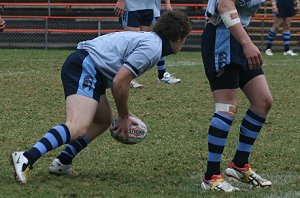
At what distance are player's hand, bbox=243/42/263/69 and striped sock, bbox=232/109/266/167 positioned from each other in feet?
1.77

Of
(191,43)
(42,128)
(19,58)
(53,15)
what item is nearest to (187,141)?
(42,128)

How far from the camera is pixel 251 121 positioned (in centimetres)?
541

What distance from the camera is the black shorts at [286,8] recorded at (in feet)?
57.3

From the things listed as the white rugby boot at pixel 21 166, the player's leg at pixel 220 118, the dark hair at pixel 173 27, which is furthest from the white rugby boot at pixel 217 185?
the white rugby boot at pixel 21 166

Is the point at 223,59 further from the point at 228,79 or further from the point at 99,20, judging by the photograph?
the point at 99,20

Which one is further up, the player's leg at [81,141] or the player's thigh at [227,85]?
the player's thigh at [227,85]

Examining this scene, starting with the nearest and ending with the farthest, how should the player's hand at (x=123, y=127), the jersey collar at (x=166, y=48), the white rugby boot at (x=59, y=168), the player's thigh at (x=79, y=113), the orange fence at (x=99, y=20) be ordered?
1. the player's thigh at (x=79, y=113)
2. the jersey collar at (x=166, y=48)
3. the player's hand at (x=123, y=127)
4. the white rugby boot at (x=59, y=168)
5. the orange fence at (x=99, y=20)

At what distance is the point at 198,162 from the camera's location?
6090 millimetres

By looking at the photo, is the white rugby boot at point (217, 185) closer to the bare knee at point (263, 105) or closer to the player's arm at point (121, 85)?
the bare knee at point (263, 105)

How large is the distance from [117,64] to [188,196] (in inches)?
41.4

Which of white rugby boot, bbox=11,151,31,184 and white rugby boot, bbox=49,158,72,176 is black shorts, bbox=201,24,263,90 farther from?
white rugby boot, bbox=11,151,31,184

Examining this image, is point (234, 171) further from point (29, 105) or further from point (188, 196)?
point (29, 105)

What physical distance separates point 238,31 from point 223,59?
0.24m

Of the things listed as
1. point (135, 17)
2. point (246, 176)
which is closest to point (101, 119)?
point (246, 176)
